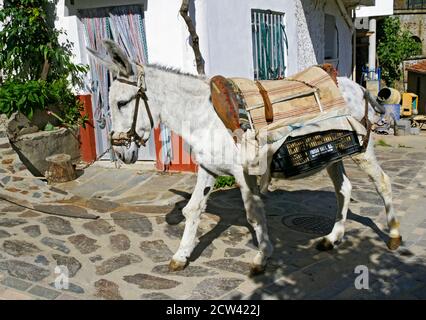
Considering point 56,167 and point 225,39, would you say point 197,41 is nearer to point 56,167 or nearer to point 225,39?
point 225,39

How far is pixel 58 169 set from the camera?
6434 mm

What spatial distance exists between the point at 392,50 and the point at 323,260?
19154mm

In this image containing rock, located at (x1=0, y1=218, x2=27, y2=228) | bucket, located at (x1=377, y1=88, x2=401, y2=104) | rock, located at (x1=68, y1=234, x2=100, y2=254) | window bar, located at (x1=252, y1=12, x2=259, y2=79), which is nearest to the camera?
rock, located at (x1=68, y1=234, x2=100, y2=254)

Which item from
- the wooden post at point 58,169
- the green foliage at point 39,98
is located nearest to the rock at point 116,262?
the wooden post at point 58,169

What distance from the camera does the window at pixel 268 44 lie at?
7.50 meters

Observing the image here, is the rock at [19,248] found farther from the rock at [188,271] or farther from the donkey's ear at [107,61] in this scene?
the donkey's ear at [107,61]

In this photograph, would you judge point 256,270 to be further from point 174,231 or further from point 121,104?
point 121,104

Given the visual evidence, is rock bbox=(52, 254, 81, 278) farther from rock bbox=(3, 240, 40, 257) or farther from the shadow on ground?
the shadow on ground

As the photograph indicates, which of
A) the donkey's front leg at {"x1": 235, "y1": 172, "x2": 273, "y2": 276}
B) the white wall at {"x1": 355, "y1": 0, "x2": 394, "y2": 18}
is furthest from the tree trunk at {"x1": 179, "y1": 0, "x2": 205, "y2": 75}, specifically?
the white wall at {"x1": 355, "y1": 0, "x2": 394, "y2": 18}

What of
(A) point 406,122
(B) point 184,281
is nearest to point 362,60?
(A) point 406,122

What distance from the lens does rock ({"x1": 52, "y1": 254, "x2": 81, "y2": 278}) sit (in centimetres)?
388

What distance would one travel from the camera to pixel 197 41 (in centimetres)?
596

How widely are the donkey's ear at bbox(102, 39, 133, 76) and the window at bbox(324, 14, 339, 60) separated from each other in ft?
29.1

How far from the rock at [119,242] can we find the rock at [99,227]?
17cm
